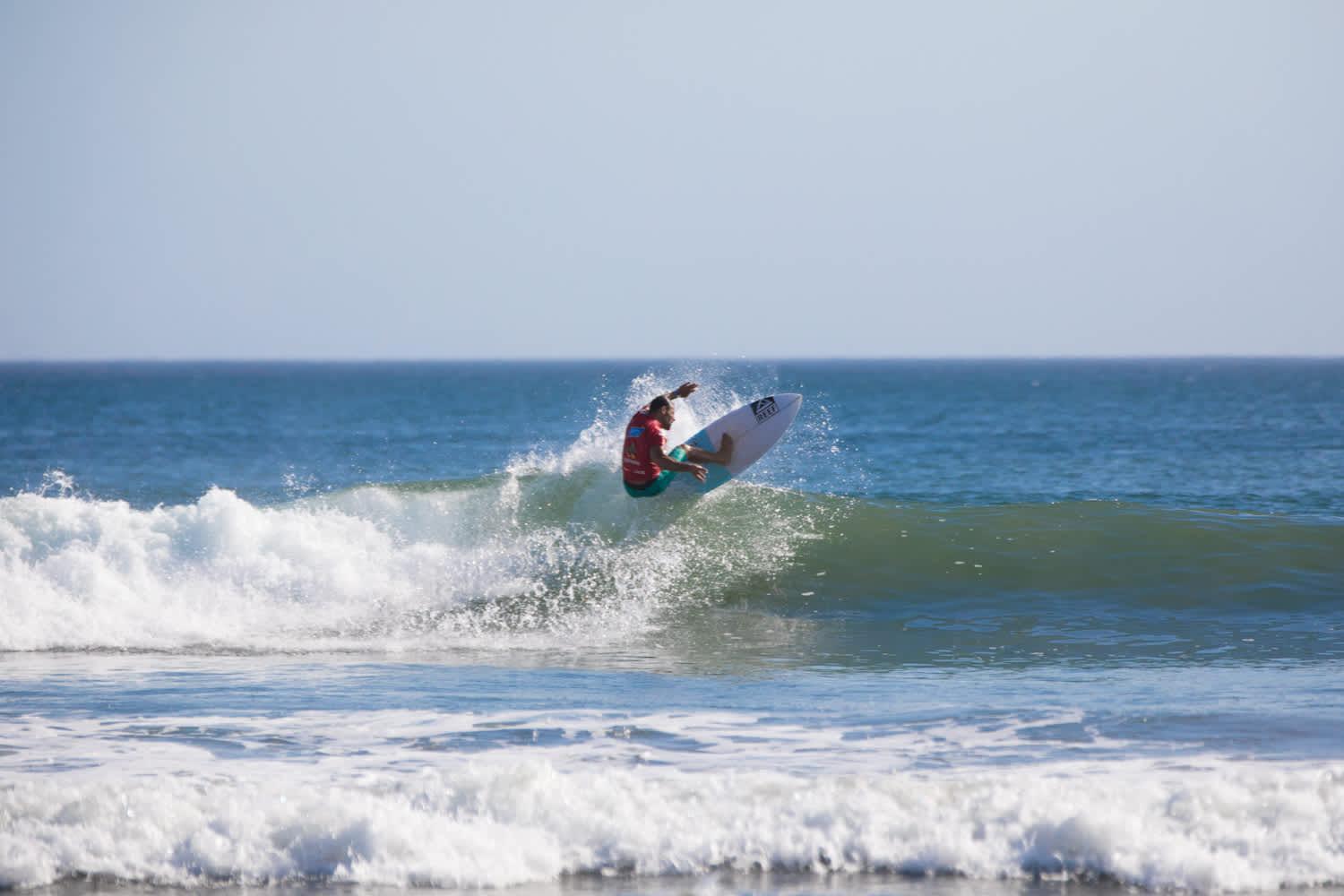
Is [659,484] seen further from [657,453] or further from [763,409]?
[763,409]

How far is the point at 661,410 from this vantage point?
13273 millimetres

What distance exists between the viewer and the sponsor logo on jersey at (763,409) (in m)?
14.2

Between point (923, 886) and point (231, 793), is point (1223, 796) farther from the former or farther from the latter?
point (231, 793)

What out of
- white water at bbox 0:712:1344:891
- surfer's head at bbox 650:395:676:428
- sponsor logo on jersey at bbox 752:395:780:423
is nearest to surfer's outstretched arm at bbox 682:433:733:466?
sponsor logo on jersey at bbox 752:395:780:423

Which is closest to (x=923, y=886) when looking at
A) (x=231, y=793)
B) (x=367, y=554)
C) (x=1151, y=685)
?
(x=231, y=793)

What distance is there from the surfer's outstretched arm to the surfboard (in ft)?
0.16

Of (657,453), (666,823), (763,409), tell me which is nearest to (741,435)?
(763,409)

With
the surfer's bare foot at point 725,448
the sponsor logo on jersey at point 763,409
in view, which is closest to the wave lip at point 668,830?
the surfer's bare foot at point 725,448

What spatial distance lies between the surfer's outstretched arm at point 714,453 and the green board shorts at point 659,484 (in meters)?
0.09

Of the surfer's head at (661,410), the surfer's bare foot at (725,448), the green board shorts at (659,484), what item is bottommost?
the green board shorts at (659,484)

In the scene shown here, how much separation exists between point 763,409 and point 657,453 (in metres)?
1.48

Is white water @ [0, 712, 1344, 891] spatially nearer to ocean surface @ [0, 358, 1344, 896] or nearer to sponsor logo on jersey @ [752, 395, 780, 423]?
ocean surface @ [0, 358, 1344, 896]

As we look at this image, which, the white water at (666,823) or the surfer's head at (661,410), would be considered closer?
the white water at (666,823)

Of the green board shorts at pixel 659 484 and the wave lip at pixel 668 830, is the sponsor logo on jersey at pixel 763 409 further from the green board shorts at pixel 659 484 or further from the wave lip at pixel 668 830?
the wave lip at pixel 668 830
